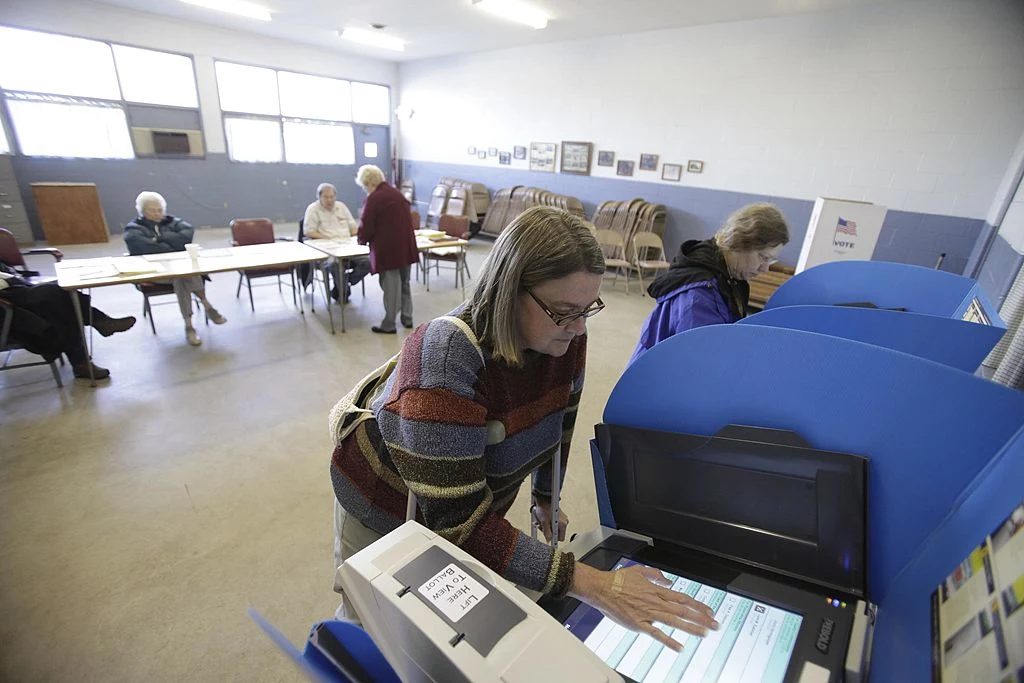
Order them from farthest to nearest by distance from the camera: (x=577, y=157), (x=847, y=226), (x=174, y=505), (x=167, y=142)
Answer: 1. (x=167, y=142)
2. (x=577, y=157)
3. (x=847, y=226)
4. (x=174, y=505)

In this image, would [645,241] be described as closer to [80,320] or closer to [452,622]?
[80,320]

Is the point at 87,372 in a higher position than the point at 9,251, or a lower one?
lower

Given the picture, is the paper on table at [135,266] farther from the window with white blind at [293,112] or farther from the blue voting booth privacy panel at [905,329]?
the window with white blind at [293,112]

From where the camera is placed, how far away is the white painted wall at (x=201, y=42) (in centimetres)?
628

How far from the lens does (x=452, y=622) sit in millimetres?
487

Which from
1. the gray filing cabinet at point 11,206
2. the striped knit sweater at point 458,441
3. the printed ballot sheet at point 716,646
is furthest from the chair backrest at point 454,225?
the gray filing cabinet at point 11,206

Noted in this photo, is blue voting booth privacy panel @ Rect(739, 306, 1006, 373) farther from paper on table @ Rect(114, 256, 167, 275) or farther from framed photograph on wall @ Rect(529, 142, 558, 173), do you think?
framed photograph on wall @ Rect(529, 142, 558, 173)

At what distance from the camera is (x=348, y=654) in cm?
50

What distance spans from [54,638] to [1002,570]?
250cm

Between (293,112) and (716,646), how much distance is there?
414 inches

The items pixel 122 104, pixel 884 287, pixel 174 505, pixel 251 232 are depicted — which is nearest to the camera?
pixel 884 287

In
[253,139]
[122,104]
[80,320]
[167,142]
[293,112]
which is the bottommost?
[80,320]

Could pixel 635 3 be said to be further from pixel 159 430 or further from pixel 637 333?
pixel 159 430

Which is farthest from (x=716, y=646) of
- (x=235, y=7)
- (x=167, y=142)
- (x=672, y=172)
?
(x=167, y=142)
